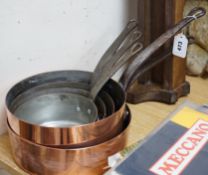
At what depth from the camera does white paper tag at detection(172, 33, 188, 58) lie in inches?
29.5

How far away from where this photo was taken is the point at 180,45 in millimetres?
753

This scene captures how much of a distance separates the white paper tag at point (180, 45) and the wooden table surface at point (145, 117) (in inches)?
4.3

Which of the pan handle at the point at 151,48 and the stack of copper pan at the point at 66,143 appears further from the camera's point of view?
the pan handle at the point at 151,48

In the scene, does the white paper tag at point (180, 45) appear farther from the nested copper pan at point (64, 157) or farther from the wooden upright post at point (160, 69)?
the nested copper pan at point (64, 157)

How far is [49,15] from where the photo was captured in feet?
2.31

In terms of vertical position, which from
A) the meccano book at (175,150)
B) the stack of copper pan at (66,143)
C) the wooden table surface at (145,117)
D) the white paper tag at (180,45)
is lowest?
the wooden table surface at (145,117)

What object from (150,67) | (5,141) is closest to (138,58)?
(150,67)

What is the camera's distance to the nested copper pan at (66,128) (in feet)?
1.87

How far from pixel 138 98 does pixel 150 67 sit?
7 centimetres

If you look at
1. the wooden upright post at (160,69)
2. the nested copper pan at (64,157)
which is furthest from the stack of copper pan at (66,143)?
the wooden upright post at (160,69)

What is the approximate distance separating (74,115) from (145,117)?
141mm

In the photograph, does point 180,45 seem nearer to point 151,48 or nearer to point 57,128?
point 151,48

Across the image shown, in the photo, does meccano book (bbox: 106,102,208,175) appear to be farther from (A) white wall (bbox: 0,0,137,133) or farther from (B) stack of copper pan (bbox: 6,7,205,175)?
(A) white wall (bbox: 0,0,137,133)

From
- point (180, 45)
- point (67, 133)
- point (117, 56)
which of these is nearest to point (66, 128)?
point (67, 133)
